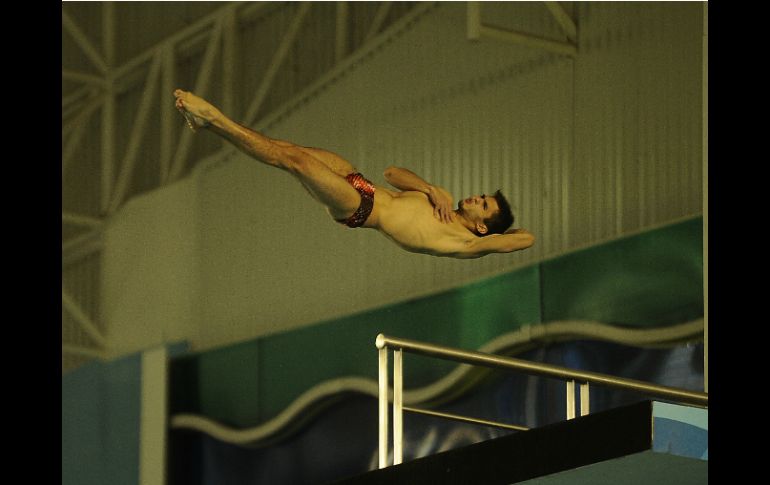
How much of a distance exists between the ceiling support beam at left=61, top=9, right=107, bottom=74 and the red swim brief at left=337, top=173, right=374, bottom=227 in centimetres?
698

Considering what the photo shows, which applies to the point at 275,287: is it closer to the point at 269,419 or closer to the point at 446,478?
the point at 269,419

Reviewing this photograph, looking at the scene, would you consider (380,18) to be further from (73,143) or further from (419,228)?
(73,143)

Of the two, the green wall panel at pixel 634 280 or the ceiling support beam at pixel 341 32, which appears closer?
the green wall panel at pixel 634 280

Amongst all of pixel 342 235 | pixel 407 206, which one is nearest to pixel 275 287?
pixel 342 235

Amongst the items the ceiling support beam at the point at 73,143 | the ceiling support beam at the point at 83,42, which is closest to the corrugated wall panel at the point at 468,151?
the ceiling support beam at the point at 73,143

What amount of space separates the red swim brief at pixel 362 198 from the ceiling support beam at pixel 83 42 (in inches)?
275

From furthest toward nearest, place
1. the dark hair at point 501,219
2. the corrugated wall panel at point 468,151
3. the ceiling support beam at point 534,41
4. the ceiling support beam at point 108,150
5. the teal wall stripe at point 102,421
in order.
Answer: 1. the ceiling support beam at point 108,150
2. the teal wall stripe at point 102,421
3. the ceiling support beam at point 534,41
4. the corrugated wall panel at point 468,151
5. the dark hair at point 501,219

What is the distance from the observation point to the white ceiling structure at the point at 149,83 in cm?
1688

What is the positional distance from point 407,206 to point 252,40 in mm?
5277

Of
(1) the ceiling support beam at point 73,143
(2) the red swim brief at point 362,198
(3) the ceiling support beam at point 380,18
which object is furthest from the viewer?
(1) the ceiling support beam at point 73,143

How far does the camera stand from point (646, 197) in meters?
13.2

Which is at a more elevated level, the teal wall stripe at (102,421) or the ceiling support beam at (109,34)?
the ceiling support beam at (109,34)

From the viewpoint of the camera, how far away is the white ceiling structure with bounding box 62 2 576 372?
16.9 meters

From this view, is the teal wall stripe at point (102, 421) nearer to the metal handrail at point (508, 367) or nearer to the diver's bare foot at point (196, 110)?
the diver's bare foot at point (196, 110)
